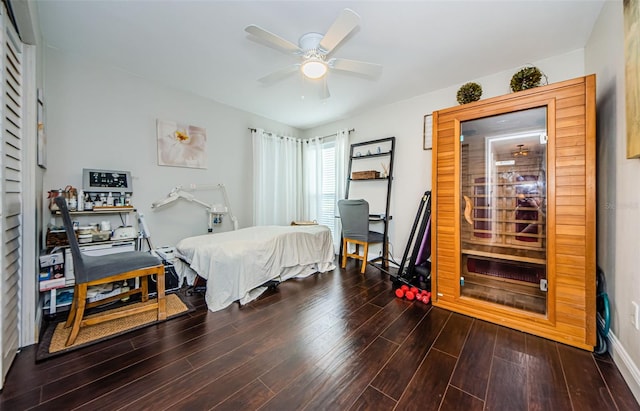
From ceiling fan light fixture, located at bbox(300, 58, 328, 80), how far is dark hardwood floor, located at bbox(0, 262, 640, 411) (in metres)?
2.12

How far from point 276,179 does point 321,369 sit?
3.17m

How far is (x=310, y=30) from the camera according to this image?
1959 millimetres

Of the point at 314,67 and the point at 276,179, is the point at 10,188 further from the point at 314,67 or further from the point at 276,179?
the point at 276,179

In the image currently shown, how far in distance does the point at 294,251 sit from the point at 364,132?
222cm

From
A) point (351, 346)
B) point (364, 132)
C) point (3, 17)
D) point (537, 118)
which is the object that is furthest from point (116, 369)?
point (364, 132)

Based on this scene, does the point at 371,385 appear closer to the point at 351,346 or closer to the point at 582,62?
the point at 351,346

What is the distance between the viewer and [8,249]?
4.65 feet

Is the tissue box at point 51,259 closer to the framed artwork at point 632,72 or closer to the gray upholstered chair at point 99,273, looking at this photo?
the gray upholstered chair at point 99,273

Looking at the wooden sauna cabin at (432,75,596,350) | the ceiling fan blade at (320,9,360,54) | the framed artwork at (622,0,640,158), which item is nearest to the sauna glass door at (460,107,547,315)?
the wooden sauna cabin at (432,75,596,350)

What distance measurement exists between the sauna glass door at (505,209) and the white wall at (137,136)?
3.04m

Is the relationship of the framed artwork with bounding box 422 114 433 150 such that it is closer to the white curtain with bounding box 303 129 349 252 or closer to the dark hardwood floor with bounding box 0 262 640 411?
the white curtain with bounding box 303 129 349 252

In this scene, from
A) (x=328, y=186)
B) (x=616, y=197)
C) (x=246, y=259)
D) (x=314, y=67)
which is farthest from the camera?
(x=328, y=186)

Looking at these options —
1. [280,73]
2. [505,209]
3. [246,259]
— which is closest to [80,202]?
[246,259]

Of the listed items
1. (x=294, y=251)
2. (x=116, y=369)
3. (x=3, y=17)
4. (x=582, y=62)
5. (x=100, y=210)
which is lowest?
(x=116, y=369)
